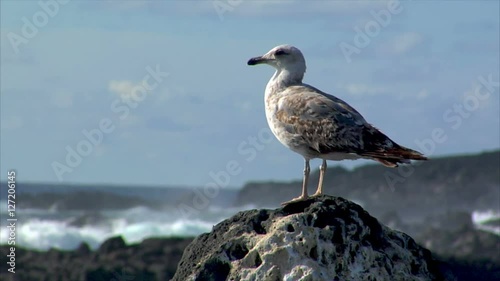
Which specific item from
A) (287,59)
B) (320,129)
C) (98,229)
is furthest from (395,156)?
(98,229)

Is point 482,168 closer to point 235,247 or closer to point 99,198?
point 99,198

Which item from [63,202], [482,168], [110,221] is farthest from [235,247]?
[63,202]

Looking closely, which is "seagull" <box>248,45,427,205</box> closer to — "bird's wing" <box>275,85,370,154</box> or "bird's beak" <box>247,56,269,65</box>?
"bird's wing" <box>275,85,370,154</box>

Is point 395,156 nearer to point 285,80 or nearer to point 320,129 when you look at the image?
point 320,129

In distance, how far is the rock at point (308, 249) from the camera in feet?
26.2

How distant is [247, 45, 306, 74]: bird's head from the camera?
10656 millimetres

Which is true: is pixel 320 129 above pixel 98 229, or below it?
below

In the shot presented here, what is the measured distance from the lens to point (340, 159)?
10094 mm

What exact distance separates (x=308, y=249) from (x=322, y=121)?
2.09 m

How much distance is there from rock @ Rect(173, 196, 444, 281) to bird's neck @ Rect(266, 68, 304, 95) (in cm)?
217

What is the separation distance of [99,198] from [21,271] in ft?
143

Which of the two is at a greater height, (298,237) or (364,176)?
(364,176)

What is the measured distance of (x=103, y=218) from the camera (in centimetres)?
4900

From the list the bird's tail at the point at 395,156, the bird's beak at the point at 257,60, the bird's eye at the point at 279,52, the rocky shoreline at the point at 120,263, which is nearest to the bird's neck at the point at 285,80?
the bird's eye at the point at 279,52
